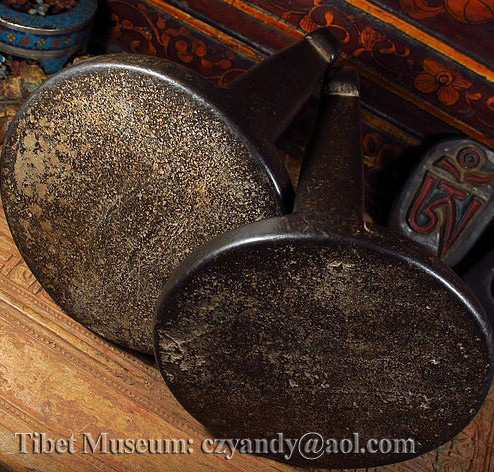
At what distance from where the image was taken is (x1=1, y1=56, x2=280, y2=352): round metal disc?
5.86ft

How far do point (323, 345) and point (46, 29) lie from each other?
4.78 feet

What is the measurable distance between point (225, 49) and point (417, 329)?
1466mm

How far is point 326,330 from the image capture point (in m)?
1.69

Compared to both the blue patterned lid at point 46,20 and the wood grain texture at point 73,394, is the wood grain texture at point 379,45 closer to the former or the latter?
the blue patterned lid at point 46,20

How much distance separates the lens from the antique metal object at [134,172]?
1776mm

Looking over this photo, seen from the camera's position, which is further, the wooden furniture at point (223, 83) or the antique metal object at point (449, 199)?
the antique metal object at point (449, 199)

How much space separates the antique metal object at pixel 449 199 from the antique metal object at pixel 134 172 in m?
0.69

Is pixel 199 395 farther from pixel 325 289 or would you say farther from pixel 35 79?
pixel 35 79

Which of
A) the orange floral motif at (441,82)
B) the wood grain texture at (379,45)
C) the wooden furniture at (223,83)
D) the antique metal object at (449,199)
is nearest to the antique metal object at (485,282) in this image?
the antique metal object at (449,199)

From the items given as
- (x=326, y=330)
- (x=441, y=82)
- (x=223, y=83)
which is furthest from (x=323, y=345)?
(x=223, y=83)

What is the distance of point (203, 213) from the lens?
1.85 m

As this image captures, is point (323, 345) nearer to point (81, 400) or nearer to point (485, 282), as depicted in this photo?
point (81, 400)

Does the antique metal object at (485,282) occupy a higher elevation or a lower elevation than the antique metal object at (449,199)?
lower

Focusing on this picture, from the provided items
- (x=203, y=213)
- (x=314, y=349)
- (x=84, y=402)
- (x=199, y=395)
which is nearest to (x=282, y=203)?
(x=203, y=213)
